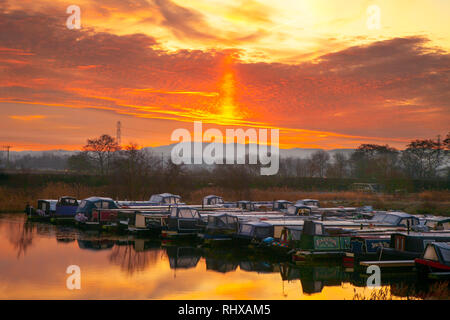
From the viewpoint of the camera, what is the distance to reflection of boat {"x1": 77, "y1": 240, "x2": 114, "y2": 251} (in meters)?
36.7

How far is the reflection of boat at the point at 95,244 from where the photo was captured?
120 feet

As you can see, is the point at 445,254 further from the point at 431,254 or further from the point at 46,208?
the point at 46,208

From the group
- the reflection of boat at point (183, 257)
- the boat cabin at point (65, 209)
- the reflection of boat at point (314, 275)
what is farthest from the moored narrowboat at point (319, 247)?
the boat cabin at point (65, 209)

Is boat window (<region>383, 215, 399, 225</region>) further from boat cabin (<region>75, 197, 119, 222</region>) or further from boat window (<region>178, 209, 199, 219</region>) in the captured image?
→ boat cabin (<region>75, 197, 119, 222</region>)

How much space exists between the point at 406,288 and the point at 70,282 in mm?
16047

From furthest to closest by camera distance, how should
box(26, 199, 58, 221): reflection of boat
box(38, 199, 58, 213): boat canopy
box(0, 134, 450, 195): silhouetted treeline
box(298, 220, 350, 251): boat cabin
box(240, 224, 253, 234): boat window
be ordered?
box(0, 134, 450, 195): silhouetted treeline
box(38, 199, 58, 213): boat canopy
box(26, 199, 58, 221): reflection of boat
box(240, 224, 253, 234): boat window
box(298, 220, 350, 251): boat cabin

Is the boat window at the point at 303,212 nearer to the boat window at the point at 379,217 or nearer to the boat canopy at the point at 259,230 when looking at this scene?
the boat window at the point at 379,217

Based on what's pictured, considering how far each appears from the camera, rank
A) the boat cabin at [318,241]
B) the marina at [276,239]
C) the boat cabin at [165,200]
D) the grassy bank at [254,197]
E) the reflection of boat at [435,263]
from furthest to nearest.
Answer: the grassy bank at [254,197] → the boat cabin at [165,200] → the boat cabin at [318,241] → the marina at [276,239] → the reflection of boat at [435,263]

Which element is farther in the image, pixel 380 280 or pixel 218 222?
pixel 218 222

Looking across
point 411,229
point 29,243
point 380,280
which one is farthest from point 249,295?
point 29,243

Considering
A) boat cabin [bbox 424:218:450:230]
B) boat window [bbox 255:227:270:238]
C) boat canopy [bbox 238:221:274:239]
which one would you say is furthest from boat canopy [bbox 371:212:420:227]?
boat window [bbox 255:227:270:238]

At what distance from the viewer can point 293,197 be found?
2913 inches

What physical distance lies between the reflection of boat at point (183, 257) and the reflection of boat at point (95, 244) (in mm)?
4625
